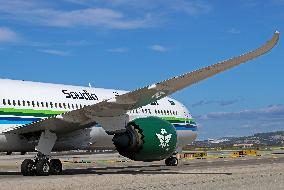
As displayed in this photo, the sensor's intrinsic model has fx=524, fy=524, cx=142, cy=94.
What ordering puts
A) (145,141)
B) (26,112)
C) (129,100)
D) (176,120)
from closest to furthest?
(129,100), (145,141), (26,112), (176,120)

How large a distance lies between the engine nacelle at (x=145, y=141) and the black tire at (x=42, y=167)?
2.86 metres

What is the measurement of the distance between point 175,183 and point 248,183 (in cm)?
219

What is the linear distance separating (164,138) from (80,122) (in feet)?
10.9

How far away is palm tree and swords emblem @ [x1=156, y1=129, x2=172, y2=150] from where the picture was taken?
66.5ft

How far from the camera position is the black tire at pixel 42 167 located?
2042 centimetres

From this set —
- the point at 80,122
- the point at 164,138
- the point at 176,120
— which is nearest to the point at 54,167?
the point at 80,122

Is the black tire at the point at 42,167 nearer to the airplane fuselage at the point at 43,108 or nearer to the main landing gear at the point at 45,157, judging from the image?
the main landing gear at the point at 45,157

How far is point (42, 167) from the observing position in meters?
20.4

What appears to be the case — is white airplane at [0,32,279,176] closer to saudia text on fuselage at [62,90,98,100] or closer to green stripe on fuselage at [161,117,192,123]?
saudia text on fuselage at [62,90,98,100]

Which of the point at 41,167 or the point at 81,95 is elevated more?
the point at 81,95

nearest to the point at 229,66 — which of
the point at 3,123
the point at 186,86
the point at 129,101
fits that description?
the point at 186,86

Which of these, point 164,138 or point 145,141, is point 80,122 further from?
point 164,138

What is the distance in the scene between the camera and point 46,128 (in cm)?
2023

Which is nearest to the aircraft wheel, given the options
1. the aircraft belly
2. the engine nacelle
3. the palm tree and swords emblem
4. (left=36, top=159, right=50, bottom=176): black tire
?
the engine nacelle
